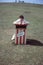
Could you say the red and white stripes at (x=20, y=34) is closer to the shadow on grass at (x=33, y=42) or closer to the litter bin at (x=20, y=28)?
the litter bin at (x=20, y=28)

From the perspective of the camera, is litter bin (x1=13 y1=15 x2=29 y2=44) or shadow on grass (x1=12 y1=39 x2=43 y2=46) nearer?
litter bin (x1=13 y1=15 x2=29 y2=44)

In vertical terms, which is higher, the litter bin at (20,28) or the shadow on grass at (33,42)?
the litter bin at (20,28)

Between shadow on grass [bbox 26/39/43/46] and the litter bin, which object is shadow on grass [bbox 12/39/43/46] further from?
the litter bin

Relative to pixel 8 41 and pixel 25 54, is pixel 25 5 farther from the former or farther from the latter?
pixel 25 54

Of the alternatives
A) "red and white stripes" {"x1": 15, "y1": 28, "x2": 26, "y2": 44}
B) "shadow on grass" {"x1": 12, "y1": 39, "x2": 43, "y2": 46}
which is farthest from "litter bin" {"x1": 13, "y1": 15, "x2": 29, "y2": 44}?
"shadow on grass" {"x1": 12, "y1": 39, "x2": 43, "y2": 46}

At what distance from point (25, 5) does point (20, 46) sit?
7214 mm

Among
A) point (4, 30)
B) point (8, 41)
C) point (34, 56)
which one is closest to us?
point (34, 56)

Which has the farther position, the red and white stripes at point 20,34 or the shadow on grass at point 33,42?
the shadow on grass at point 33,42

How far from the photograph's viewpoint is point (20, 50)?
4309 mm

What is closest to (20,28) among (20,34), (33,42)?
(20,34)

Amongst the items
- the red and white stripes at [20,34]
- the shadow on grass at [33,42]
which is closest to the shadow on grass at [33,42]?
the shadow on grass at [33,42]

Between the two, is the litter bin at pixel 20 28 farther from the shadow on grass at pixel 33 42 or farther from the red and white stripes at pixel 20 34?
the shadow on grass at pixel 33 42

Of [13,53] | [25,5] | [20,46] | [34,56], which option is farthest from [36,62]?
[25,5]

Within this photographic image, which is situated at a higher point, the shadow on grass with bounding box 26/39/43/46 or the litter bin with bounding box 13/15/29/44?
the litter bin with bounding box 13/15/29/44
